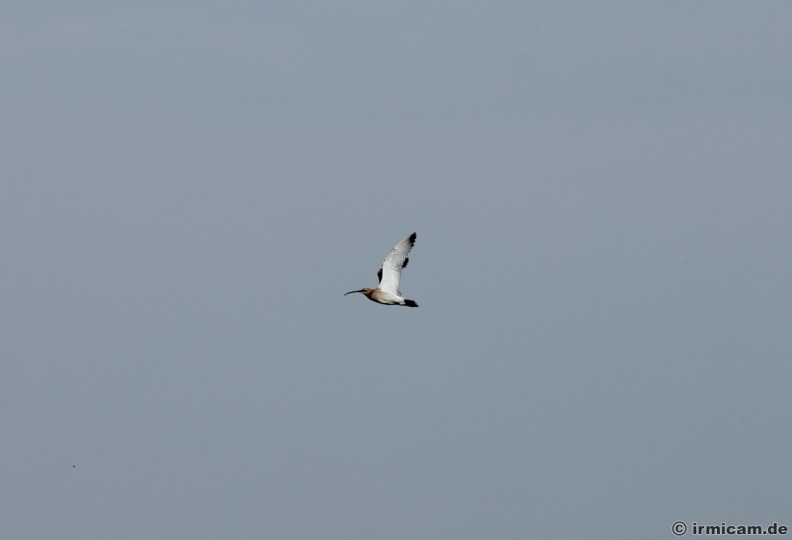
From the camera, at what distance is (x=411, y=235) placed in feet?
135

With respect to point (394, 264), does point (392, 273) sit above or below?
below

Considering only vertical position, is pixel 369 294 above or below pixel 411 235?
below

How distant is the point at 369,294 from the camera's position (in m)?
40.1

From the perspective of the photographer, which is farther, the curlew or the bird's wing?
the bird's wing

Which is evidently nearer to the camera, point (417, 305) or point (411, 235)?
point (417, 305)

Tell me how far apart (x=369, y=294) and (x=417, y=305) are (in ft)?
8.78

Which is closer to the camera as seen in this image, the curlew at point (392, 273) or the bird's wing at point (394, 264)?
the curlew at point (392, 273)

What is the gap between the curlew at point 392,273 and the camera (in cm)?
3972

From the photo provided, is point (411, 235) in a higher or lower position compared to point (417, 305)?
higher

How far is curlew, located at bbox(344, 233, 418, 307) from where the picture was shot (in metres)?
39.7

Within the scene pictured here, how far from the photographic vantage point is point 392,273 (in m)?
40.6

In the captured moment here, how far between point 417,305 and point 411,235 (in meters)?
4.09
